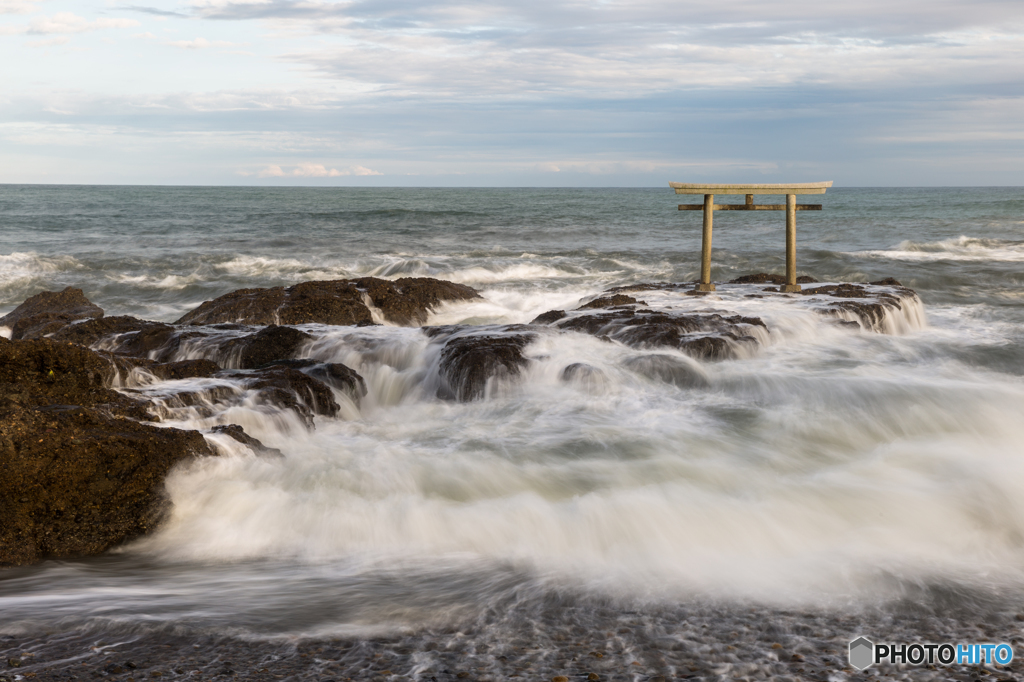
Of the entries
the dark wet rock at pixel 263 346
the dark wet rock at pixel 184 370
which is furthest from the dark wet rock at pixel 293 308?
the dark wet rock at pixel 184 370

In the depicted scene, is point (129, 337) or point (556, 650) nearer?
point (556, 650)

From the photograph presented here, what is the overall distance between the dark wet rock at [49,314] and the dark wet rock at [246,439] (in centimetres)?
530

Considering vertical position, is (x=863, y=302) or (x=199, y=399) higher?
(x=863, y=302)

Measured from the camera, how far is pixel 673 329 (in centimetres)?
954

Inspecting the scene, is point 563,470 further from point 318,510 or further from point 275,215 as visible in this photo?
point 275,215

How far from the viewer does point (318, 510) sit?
524 centimetres

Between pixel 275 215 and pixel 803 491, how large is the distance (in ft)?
148

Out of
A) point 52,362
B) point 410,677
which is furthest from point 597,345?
point 410,677

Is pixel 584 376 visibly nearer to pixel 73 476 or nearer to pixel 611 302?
pixel 611 302

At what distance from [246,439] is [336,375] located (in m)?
1.84

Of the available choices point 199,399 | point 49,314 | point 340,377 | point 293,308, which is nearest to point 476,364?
point 340,377

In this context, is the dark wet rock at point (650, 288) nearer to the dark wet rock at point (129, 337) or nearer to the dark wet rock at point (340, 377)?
the dark wet rock at point (340, 377)

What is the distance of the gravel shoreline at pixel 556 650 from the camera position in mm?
3305

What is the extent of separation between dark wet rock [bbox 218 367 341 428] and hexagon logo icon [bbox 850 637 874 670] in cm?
463
